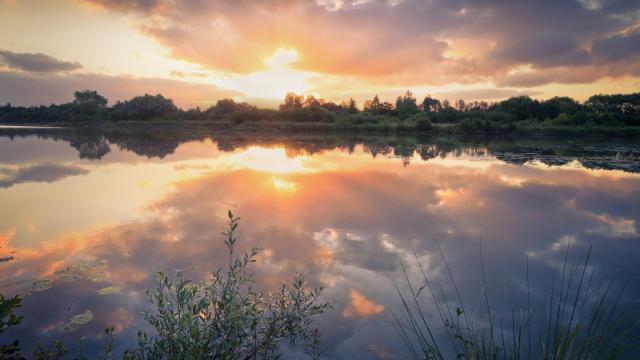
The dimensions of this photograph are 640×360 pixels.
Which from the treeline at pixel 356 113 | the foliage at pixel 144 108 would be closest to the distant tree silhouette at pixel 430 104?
the treeline at pixel 356 113

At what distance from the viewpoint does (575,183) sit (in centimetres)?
1495

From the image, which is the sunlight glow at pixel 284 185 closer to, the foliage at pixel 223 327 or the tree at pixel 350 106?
the foliage at pixel 223 327

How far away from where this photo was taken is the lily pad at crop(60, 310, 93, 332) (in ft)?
14.9

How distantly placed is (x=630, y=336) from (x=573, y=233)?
4.71 meters

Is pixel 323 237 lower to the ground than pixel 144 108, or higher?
lower

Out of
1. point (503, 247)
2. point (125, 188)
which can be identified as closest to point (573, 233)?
point (503, 247)

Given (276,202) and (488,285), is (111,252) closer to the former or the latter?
(276,202)

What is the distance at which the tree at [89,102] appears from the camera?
90.1 meters

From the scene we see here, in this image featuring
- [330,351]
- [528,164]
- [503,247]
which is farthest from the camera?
[528,164]

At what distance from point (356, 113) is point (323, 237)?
84139 millimetres

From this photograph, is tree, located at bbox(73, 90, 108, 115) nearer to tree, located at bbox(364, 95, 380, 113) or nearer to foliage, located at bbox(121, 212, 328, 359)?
tree, located at bbox(364, 95, 380, 113)

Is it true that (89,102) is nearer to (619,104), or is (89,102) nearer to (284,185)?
(284,185)

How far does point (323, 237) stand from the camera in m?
7.96

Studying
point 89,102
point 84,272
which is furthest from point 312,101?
point 84,272
